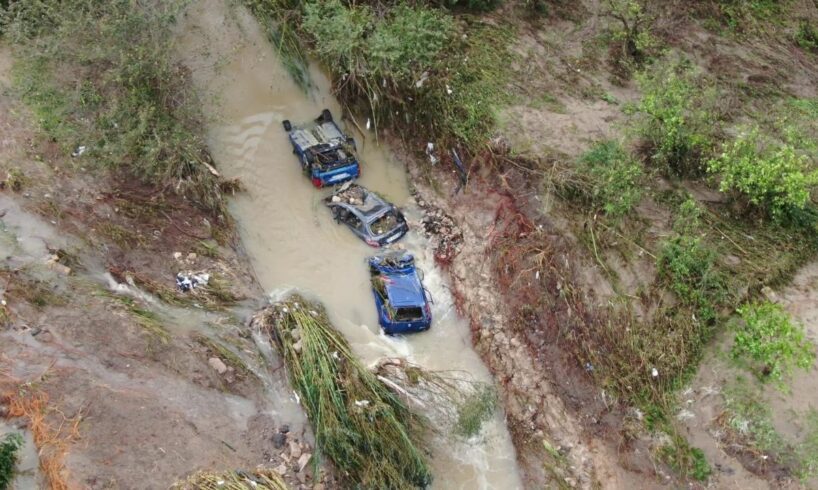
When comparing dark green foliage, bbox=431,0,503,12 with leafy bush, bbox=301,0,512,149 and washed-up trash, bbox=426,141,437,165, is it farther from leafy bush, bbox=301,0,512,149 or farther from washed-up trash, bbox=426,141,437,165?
washed-up trash, bbox=426,141,437,165

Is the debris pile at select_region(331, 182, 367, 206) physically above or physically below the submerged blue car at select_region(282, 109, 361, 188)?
below

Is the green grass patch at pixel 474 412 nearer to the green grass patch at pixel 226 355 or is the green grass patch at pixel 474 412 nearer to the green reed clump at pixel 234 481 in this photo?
the green reed clump at pixel 234 481

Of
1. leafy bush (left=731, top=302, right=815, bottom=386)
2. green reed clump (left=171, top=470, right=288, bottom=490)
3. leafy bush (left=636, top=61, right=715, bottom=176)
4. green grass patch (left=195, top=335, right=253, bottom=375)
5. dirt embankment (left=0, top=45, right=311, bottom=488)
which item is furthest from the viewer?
leafy bush (left=636, top=61, right=715, bottom=176)

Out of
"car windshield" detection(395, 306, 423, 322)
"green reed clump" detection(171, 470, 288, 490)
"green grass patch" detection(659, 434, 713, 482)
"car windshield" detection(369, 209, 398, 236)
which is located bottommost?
"green reed clump" detection(171, 470, 288, 490)

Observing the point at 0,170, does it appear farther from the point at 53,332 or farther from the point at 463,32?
the point at 463,32

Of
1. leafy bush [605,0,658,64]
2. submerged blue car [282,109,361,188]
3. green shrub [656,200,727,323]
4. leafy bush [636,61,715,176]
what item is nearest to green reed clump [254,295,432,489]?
submerged blue car [282,109,361,188]

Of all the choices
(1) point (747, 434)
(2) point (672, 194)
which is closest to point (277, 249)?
(2) point (672, 194)
